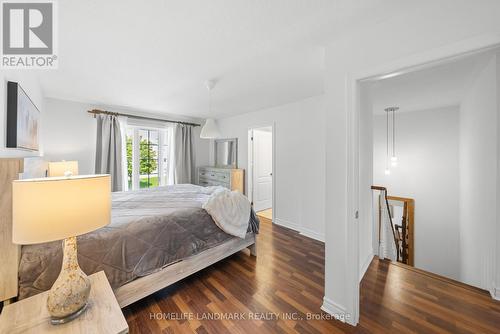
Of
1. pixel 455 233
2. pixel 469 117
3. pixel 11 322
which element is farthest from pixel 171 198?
pixel 455 233

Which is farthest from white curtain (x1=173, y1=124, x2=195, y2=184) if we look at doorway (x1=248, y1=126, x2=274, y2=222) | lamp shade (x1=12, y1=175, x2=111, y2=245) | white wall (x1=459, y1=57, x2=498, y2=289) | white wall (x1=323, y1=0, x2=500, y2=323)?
white wall (x1=459, y1=57, x2=498, y2=289)

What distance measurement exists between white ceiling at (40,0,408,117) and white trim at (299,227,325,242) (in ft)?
7.50

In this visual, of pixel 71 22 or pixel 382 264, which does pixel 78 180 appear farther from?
pixel 382 264

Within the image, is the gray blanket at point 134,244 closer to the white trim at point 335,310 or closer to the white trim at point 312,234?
the white trim at point 335,310

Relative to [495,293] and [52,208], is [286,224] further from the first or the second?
[52,208]

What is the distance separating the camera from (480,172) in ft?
7.34

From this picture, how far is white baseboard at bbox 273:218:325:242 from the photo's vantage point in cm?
317

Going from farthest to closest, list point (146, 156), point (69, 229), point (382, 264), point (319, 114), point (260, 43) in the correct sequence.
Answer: point (146, 156)
point (319, 114)
point (382, 264)
point (260, 43)
point (69, 229)

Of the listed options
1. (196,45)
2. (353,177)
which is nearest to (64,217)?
(196,45)

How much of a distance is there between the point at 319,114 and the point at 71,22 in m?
3.02

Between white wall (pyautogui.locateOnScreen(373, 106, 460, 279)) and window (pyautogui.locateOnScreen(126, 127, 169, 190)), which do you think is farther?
window (pyautogui.locateOnScreen(126, 127, 169, 190))

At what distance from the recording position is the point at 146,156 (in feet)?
14.2

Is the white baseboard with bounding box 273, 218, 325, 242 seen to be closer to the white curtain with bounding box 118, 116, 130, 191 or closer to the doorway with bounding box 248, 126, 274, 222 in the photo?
the doorway with bounding box 248, 126, 274, 222

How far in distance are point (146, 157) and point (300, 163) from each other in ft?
11.0
